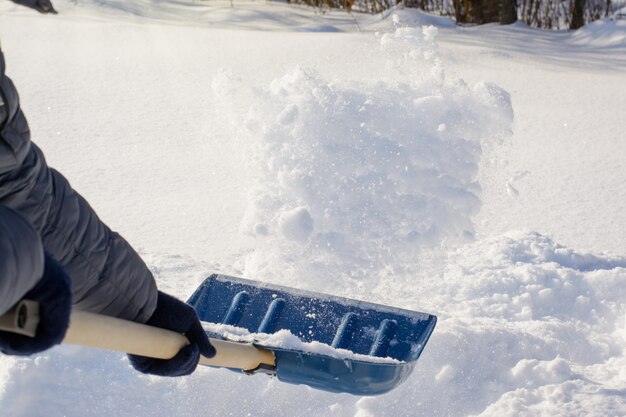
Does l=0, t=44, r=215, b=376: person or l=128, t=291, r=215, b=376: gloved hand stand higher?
l=0, t=44, r=215, b=376: person

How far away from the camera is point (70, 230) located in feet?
5.82

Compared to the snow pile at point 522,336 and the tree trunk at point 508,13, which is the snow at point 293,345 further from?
the tree trunk at point 508,13

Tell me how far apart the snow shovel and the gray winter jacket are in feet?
0.62

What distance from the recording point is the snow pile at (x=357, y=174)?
2959mm

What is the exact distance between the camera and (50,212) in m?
1.74

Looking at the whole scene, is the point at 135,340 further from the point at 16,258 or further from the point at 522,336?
the point at 522,336

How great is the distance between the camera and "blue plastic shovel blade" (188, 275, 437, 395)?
88.2 inches

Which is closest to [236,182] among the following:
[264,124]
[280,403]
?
[264,124]

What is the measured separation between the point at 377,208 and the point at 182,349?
1.32 m

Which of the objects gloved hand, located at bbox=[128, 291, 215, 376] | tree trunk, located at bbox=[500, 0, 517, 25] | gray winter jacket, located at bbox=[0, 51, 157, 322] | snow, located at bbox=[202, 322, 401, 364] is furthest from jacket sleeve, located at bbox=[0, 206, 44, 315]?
tree trunk, located at bbox=[500, 0, 517, 25]

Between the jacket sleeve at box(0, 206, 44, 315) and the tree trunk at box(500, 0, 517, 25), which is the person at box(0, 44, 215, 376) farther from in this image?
the tree trunk at box(500, 0, 517, 25)

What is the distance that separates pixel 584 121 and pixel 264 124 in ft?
7.17

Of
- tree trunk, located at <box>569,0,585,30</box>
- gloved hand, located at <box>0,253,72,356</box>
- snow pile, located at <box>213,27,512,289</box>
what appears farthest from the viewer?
tree trunk, located at <box>569,0,585,30</box>

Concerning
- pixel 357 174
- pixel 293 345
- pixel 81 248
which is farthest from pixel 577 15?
pixel 81 248
